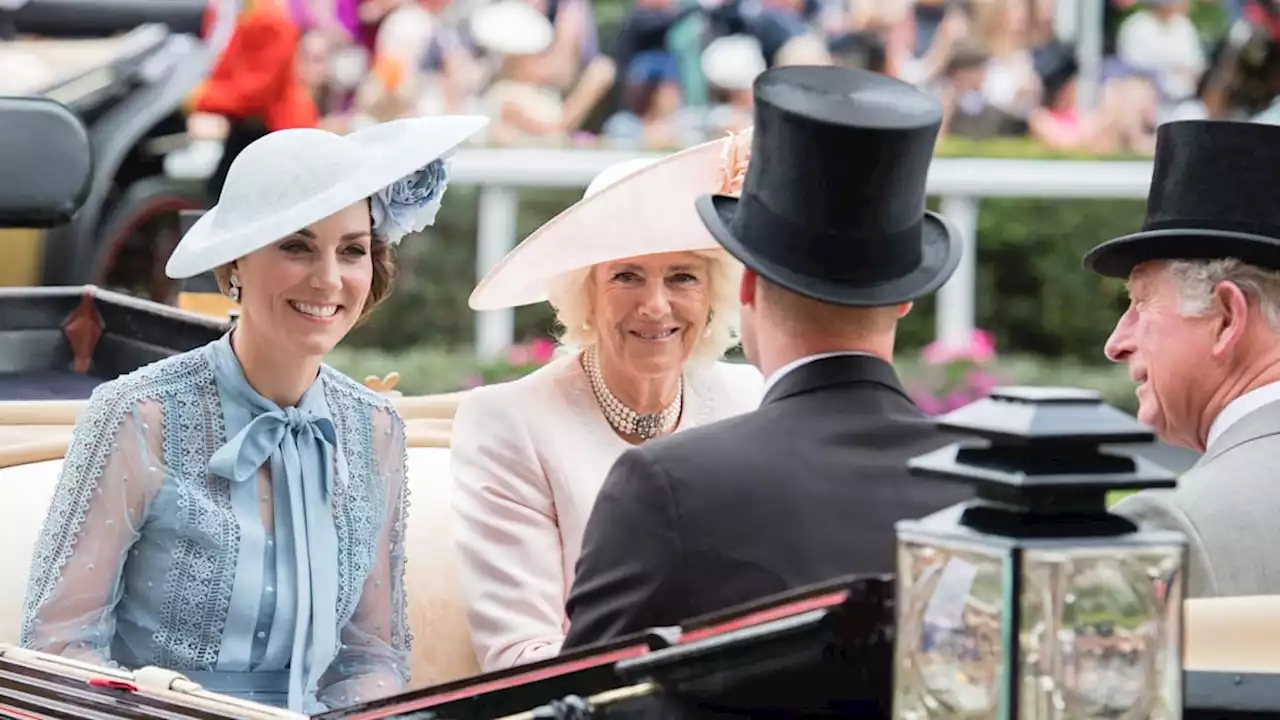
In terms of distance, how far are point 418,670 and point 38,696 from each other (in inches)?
45.0

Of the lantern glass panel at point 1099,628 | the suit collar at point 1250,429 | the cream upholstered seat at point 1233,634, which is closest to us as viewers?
the lantern glass panel at point 1099,628

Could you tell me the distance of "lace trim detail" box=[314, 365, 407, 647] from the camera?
3088mm

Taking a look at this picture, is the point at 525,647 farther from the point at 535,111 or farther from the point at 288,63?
the point at 535,111

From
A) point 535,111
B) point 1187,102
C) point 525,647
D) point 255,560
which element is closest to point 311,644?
point 255,560

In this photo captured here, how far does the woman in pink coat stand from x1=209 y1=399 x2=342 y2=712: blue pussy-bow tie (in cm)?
35

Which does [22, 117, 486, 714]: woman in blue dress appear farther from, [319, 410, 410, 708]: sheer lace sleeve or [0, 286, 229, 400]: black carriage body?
[0, 286, 229, 400]: black carriage body

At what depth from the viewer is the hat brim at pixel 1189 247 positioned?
287 cm

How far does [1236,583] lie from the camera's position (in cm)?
254

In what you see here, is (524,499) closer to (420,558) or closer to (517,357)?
(420,558)

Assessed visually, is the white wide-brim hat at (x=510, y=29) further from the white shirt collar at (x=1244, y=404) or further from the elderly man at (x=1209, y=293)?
the white shirt collar at (x=1244, y=404)

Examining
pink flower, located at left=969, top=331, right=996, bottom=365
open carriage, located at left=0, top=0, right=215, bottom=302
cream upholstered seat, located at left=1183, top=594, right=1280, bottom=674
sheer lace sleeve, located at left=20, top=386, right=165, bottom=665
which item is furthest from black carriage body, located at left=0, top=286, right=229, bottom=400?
pink flower, located at left=969, top=331, right=996, bottom=365

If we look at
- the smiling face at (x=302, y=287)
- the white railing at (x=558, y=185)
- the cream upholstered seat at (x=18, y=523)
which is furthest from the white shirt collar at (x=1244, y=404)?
the white railing at (x=558, y=185)

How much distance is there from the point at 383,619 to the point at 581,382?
59cm

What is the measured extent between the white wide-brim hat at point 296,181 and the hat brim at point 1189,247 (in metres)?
0.95
